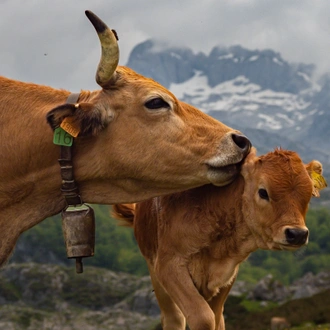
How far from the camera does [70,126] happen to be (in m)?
8.60

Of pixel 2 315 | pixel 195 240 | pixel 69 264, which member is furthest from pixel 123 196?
pixel 69 264

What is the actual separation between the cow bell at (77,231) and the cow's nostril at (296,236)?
298 centimetres

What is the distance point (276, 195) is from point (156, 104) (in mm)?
2421

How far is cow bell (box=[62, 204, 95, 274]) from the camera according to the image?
30.9 ft

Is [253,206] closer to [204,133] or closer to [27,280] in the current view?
[204,133]

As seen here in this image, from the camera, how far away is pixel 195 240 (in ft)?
33.4

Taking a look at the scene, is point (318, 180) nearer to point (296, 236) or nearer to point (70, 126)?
point (296, 236)

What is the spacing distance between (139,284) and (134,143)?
119m

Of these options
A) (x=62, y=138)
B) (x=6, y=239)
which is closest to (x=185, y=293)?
(x=6, y=239)

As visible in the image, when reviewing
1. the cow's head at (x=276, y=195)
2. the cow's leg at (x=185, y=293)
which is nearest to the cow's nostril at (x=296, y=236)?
the cow's head at (x=276, y=195)

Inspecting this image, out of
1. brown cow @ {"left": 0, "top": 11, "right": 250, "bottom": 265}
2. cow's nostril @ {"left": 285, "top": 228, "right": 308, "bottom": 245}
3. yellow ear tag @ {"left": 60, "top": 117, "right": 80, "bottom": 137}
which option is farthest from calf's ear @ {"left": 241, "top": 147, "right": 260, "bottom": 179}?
yellow ear tag @ {"left": 60, "top": 117, "right": 80, "bottom": 137}

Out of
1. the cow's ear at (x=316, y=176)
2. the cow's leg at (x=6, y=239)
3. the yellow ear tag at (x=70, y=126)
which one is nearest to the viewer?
the yellow ear tag at (x=70, y=126)

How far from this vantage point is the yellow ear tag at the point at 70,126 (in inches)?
337

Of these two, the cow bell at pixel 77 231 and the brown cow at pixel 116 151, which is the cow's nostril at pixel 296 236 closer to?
the brown cow at pixel 116 151
